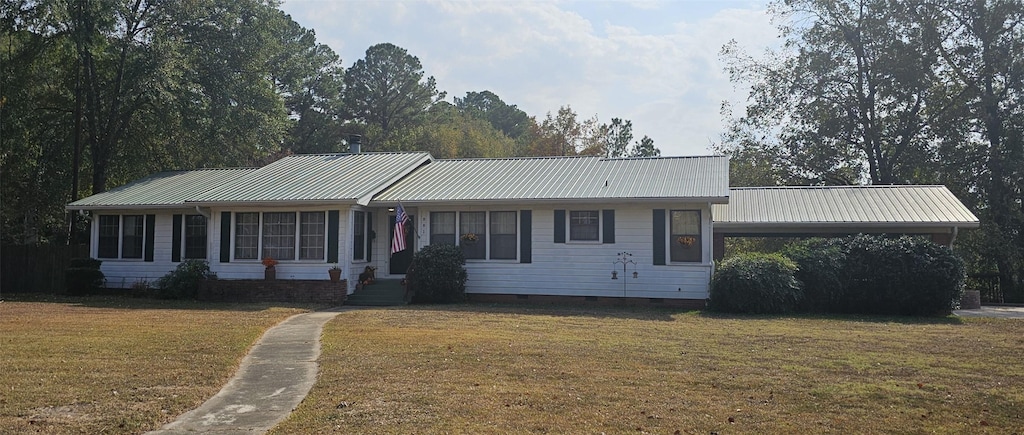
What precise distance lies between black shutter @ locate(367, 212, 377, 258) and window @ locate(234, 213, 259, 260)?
9.19ft

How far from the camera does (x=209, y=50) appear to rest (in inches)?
1136

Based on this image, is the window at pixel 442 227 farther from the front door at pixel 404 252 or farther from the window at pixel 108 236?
the window at pixel 108 236

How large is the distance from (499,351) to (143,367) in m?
4.25

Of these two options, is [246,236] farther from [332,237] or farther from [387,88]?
[387,88]

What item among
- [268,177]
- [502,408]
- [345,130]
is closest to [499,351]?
[502,408]

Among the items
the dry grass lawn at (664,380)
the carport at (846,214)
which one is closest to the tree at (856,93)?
the carport at (846,214)

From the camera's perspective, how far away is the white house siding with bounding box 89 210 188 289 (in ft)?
71.7

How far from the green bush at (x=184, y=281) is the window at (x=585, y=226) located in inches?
366

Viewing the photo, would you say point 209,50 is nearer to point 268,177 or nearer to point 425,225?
point 268,177

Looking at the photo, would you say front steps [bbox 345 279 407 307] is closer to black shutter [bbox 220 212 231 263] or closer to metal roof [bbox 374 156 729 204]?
metal roof [bbox 374 156 729 204]

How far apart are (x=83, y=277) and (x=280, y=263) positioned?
19.7 feet

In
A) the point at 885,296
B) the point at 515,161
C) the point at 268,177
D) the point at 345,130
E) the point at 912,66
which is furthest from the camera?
the point at 345,130

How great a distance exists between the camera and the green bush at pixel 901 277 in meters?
16.8

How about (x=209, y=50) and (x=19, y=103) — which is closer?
(x=19, y=103)
